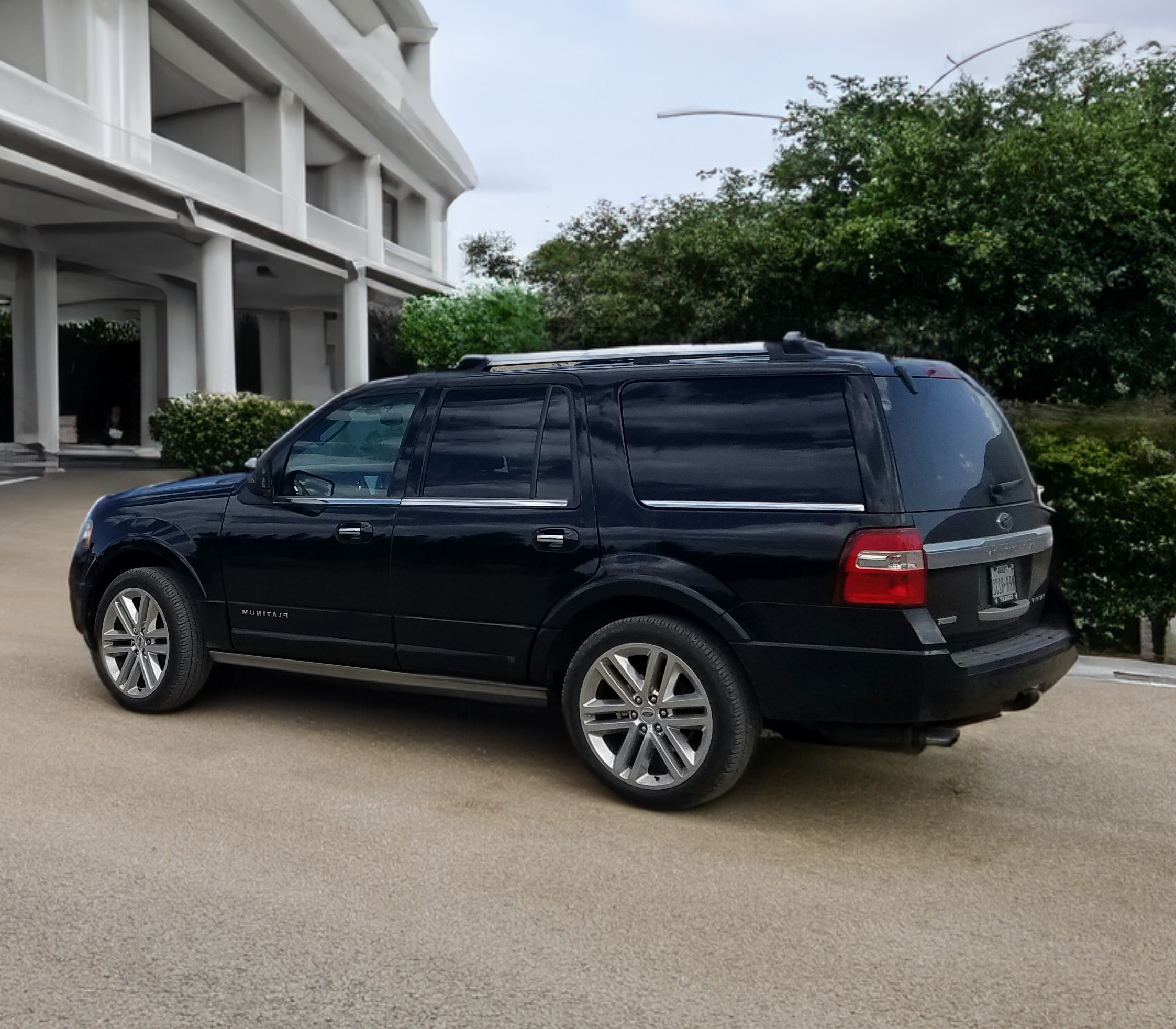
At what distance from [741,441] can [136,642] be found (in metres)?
3.48

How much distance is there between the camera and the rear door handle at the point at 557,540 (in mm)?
5410

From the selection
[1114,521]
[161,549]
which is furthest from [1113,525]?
[161,549]

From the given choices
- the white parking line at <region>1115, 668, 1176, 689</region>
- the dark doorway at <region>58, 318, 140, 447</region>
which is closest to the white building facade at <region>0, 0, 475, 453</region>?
the dark doorway at <region>58, 318, 140, 447</region>

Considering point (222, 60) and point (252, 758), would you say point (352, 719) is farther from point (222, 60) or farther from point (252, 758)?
point (222, 60)

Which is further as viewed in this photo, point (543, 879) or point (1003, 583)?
point (1003, 583)

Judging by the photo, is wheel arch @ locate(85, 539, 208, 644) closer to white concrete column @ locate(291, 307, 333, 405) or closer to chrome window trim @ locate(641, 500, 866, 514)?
chrome window trim @ locate(641, 500, 866, 514)

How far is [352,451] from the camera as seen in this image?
627 centimetres

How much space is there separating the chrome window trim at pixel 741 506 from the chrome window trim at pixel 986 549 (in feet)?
1.07

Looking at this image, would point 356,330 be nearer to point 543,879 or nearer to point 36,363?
point 36,363

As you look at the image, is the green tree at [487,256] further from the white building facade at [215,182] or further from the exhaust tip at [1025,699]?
the exhaust tip at [1025,699]

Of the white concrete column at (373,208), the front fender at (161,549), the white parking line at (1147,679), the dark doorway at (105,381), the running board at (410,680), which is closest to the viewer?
the running board at (410,680)

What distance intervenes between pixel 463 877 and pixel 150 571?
118 inches

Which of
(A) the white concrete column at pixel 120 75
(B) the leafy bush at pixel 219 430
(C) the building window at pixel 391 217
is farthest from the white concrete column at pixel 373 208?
(B) the leafy bush at pixel 219 430

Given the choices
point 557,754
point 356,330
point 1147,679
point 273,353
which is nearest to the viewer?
point 557,754
